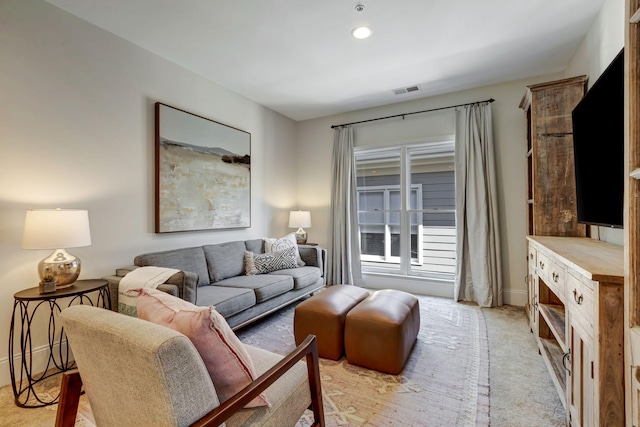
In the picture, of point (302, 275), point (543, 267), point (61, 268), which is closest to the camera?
point (61, 268)

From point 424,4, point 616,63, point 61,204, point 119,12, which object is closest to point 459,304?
point 616,63

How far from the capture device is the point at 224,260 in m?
3.30

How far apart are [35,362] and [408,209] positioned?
13.6ft

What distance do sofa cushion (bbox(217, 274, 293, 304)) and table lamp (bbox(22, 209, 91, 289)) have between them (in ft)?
4.14

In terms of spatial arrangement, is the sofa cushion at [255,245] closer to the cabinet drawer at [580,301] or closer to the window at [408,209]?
the window at [408,209]

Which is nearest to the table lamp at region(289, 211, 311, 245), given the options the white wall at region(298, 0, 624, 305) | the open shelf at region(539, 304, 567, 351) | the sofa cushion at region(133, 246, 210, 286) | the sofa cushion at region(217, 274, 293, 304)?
the white wall at region(298, 0, 624, 305)

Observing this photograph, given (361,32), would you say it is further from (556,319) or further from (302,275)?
(556,319)

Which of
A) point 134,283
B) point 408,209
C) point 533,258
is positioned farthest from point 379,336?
point 408,209

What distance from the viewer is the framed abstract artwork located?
299 cm

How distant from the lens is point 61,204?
7.52ft

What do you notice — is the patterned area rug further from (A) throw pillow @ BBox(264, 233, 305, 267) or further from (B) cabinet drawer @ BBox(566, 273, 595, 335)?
(A) throw pillow @ BBox(264, 233, 305, 267)

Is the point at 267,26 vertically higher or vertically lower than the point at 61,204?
higher

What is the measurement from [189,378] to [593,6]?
356 cm

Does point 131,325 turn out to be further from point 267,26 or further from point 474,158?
point 474,158
